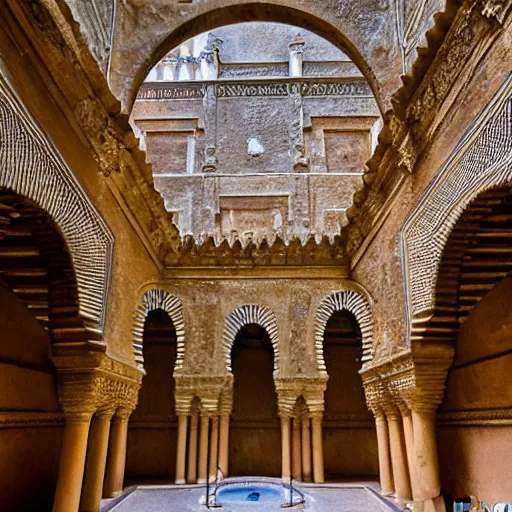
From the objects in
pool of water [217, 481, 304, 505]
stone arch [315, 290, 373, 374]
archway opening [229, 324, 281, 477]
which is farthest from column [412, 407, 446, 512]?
archway opening [229, 324, 281, 477]

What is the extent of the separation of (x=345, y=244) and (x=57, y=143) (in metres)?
4.74

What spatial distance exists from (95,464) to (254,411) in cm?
454

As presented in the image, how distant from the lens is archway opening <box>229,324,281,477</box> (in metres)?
8.91

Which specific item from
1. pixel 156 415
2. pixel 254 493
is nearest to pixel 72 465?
pixel 254 493

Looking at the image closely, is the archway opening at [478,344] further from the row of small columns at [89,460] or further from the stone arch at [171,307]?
the stone arch at [171,307]

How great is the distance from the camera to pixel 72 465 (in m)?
4.31

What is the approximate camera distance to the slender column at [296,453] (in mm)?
7336

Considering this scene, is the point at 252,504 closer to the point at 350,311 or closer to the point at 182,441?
the point at 182,441

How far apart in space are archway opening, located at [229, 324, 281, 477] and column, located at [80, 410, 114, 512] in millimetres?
3880

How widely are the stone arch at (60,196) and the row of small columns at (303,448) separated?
13.2 feet

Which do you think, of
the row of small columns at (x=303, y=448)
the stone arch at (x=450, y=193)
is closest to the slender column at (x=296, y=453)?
the row of small columns at (x=303, y=448)

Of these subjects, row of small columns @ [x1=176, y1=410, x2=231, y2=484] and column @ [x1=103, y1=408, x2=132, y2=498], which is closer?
column @ [x1=103, y1=408, x2=132, y2=498]

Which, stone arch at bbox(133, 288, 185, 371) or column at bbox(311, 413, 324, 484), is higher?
stone arch at bbox(133, 288, 185, 371)

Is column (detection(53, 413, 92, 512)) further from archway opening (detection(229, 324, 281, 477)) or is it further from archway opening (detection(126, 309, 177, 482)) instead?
archway opening (detection(229, 324, 281, 477))
